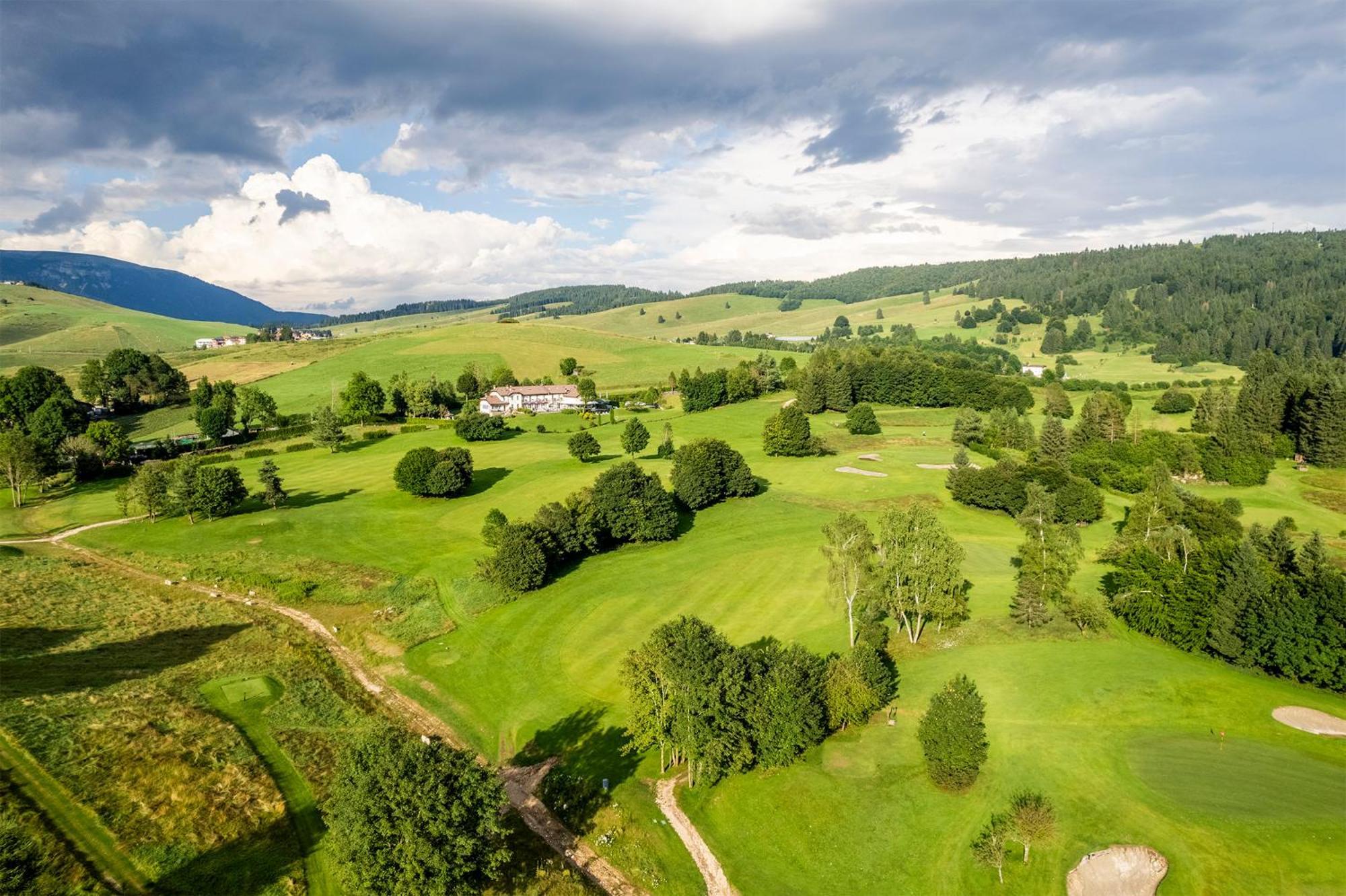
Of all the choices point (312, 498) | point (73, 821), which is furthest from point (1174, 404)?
point (73, 821)

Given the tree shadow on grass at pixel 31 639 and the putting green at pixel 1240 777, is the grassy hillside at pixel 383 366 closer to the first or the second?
the tree shadow on grass at pixel 31 639

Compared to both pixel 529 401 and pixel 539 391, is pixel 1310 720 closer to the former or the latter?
pixel 529 401

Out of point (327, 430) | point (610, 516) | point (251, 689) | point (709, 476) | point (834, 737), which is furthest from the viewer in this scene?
point (327, 430)

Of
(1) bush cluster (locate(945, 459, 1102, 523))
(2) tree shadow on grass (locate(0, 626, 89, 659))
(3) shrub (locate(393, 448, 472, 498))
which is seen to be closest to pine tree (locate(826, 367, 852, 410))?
(1) bush cluster (locate(945, 459, 1102, 523))

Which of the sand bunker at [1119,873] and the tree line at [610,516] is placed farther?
the tree line at [610,516]

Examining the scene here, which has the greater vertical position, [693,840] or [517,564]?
[517,564]

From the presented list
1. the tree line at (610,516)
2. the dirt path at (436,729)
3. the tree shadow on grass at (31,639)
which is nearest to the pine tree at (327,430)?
the dirt path at (436,729)
